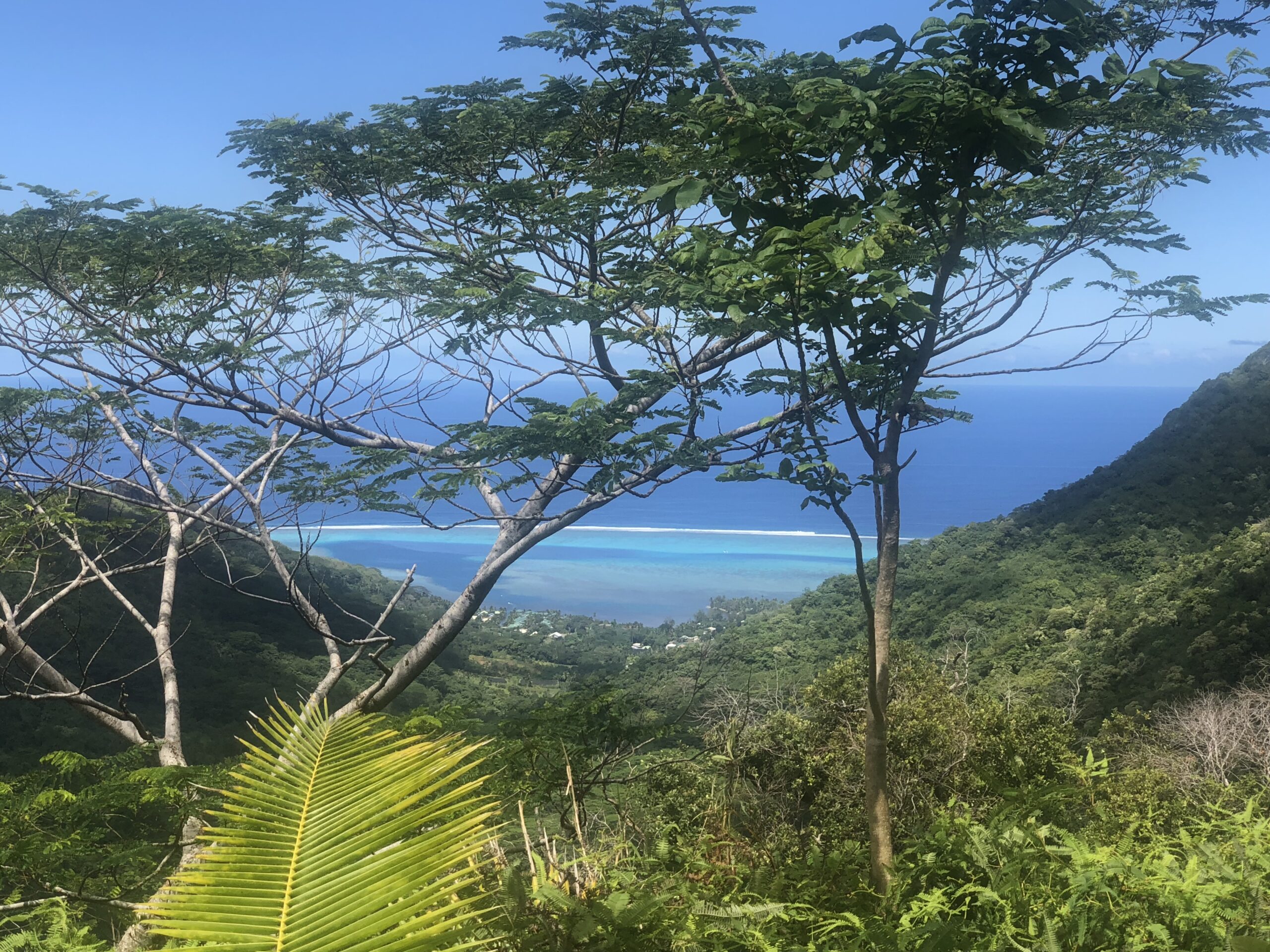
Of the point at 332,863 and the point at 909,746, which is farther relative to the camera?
the point at 909,746

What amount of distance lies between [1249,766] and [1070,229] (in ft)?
11.9

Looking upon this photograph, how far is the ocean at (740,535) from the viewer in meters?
20.1

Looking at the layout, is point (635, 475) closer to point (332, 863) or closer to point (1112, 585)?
point (332, 863)

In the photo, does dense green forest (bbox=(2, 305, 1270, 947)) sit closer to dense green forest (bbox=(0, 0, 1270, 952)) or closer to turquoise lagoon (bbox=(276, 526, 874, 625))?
dense green forest (bbox=(0, 0, 1270, 952))

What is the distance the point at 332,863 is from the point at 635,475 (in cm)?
306

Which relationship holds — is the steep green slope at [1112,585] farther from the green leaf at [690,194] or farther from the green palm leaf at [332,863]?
the green palm leaf at [332,863]

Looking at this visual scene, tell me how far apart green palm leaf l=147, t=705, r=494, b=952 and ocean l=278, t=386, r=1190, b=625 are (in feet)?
56.1

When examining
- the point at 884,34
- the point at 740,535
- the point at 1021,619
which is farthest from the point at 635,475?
the point at 740,535

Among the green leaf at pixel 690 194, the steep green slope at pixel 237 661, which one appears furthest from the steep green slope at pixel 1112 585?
the green leaf at pixel 690 194

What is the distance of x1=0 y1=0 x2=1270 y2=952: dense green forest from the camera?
1041mm

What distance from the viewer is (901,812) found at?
2.60m

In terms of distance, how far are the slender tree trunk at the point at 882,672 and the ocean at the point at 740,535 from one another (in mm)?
15907

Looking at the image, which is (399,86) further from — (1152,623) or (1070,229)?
(1152,623)

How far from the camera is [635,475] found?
372 cm
